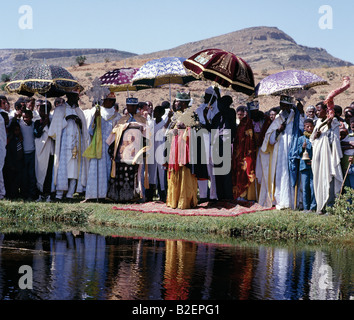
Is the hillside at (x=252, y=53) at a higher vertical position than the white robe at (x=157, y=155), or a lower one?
higher

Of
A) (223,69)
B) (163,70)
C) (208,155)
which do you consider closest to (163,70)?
(163,70)

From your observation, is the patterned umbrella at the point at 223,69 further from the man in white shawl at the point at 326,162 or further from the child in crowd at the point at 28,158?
the child in crowd at the point at 28,158

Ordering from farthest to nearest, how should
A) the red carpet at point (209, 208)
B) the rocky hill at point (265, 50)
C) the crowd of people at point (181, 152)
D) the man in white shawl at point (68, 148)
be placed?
the rocky hill at point (265, 50) < the man in white shawl at point (68, 148) < the crowd of people at point (181, 152) < the red carpet at point (209, 208)

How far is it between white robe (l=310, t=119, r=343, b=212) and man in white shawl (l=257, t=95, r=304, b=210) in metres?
0.90

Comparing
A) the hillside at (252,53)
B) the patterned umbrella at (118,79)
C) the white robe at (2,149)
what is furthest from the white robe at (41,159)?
the hillside at (252,53)

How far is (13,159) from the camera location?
1625 centimetres

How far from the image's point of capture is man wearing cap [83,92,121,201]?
643 inches

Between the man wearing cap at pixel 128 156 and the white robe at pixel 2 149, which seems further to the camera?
the man wearing cap at pixel 128 156

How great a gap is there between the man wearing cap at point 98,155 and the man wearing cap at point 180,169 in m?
2.15

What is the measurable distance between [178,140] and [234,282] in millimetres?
6524

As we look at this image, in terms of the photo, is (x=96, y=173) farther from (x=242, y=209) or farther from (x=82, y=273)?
(x=82, y=273)

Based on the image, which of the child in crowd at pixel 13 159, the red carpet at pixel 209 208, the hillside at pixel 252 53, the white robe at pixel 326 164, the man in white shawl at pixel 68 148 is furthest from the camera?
the hillside at pixel 252 53

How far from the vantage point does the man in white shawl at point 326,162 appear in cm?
1371

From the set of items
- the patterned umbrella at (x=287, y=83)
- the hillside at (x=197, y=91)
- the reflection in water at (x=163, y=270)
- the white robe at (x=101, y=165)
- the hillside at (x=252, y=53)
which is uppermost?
the hillside at (x=252, y=53)
